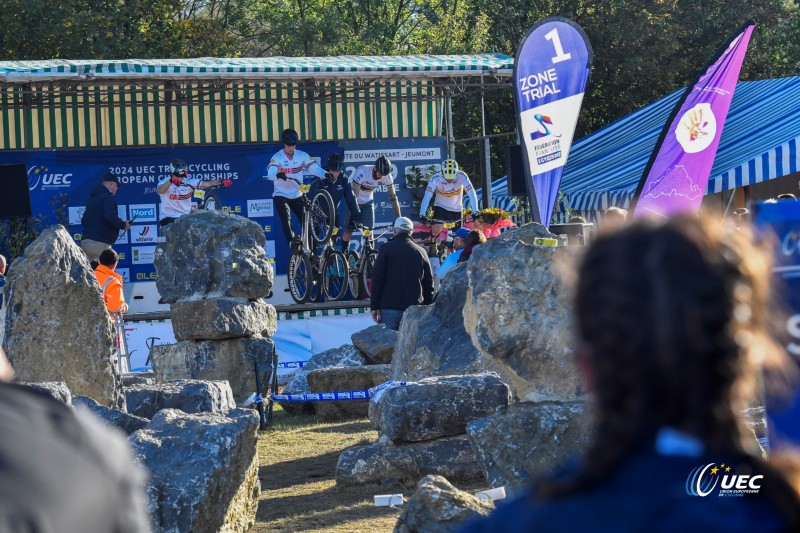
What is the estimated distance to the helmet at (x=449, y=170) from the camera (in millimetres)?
17891

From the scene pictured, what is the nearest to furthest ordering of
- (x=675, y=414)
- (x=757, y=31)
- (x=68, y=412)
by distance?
1. (x=675, y=414)
2. (x=68, y=412)
3. (x=757, y=31)

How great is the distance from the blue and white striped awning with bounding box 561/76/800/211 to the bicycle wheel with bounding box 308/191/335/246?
457 cm

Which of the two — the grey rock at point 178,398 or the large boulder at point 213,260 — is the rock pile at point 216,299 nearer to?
the large boulder at point 213,260

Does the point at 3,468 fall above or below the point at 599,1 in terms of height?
below

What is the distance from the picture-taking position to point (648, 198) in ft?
38.4

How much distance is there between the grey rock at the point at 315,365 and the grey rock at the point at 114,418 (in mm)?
4717

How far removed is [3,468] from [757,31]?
2662 cm

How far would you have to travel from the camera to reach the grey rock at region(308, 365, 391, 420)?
34.9 ft

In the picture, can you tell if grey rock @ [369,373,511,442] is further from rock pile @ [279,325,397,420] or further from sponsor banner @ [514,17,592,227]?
sponsor banner @ [514,17,592,227]

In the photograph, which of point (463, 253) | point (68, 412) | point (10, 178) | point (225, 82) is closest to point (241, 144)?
point (225, 82)

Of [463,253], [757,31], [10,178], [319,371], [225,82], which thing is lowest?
[319,371]

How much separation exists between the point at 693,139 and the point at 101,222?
8289 millimetres

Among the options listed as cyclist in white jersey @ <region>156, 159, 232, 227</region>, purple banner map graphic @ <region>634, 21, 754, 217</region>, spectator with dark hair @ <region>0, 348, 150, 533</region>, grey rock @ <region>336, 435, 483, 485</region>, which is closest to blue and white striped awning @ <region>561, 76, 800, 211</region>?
purple banner map graphic @ <region>634, 21, 754, 217</region>

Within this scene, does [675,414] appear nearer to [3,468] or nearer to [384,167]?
[3,468]
